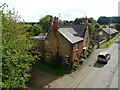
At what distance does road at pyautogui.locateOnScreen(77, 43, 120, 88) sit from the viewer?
81.0 feet

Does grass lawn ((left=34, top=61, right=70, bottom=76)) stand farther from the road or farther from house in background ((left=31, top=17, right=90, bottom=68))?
the road

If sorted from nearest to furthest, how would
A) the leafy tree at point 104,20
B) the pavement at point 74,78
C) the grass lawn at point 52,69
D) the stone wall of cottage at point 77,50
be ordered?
1. the pavement at point 74,78
2. the grass lawn at point 52,69
3. the stone wall of cottage at point 77,50
4. the leafy tree at point 104,20

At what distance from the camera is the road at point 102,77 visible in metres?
A: 24.7

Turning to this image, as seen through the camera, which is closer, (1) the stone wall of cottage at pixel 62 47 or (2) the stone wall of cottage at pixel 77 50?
(1) the stone wall of cottage at pixel 62 47

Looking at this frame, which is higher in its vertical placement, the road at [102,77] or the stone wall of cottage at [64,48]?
the stone wall of cottage at [64,48]

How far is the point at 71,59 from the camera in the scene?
3123cm

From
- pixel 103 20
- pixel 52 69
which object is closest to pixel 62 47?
pixel 52 69

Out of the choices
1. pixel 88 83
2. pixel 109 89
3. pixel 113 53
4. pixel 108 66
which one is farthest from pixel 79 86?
pixel 113 53

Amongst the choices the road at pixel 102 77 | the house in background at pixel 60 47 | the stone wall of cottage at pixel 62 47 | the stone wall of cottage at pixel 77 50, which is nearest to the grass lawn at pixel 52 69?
the house in background at pixel 60 47

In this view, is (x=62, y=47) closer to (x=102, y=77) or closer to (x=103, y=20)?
(x=102, y=77)

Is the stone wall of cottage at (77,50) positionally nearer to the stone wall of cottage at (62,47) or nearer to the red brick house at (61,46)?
the red brick house at (61,46)

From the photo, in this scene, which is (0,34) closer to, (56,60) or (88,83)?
(88,83)

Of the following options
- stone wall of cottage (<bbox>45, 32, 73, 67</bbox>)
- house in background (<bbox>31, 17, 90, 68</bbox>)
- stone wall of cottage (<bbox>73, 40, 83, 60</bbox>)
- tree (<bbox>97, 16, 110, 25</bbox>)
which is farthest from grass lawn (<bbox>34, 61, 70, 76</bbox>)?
tree (<bbox>97, 16, 110, 25</bbox>)

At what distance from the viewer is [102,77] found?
27.7 m
